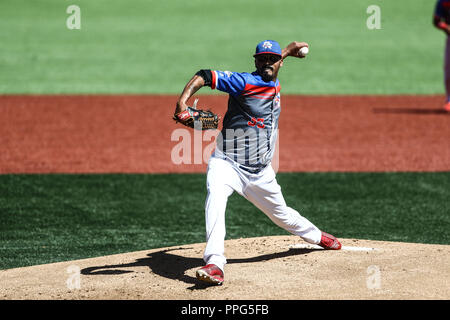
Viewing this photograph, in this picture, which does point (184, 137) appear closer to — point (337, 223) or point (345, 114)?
point (345, 114)

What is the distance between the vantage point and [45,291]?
18.6ft

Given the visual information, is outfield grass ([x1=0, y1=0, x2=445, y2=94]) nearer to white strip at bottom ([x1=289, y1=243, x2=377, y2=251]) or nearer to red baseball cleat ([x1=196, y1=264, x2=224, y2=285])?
white strip at bottom ([x1=289, y1=243, x2=377, y2=251])

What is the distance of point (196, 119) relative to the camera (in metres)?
5.50

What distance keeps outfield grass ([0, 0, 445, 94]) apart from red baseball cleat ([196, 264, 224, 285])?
12667mm

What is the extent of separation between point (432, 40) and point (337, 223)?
702 inches

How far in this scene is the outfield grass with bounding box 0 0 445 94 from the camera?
19.0 m

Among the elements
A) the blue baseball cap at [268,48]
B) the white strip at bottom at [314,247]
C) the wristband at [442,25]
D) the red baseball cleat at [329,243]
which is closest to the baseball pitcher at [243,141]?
the blue baseball cap at [268,48]

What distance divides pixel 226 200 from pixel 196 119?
745mm

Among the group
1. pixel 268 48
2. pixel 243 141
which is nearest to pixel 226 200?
pixel 243 141

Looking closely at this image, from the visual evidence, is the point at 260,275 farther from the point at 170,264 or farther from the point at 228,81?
the point at 228,81

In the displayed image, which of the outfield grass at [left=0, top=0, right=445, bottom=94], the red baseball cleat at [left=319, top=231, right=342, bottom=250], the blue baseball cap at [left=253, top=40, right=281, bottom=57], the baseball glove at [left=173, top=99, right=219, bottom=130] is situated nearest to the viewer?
the baseball glove at [left=173, top=99, right=219, bottom=130]

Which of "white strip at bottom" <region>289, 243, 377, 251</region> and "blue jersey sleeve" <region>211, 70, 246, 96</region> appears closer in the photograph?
"blue jersey sleeve" <region>211, 70, 246, 96</region>

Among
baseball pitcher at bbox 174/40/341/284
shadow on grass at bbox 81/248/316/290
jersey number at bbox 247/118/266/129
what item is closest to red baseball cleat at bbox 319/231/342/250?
shadow on grass at bbox 81/248/316/290

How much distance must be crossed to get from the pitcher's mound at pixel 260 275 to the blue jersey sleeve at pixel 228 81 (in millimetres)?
1459
